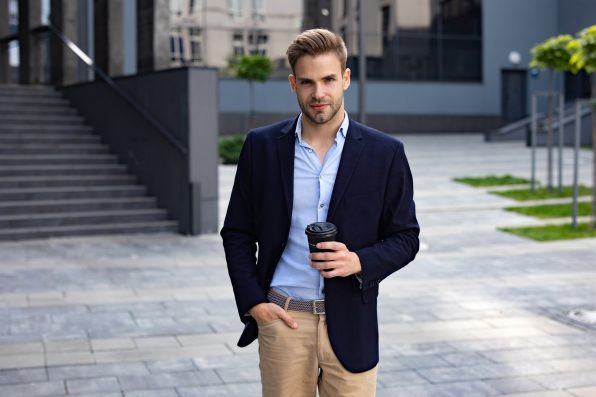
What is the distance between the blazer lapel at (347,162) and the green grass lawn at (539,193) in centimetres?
1514

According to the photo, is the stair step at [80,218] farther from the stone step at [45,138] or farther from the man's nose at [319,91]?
the man's nose at [319,91]

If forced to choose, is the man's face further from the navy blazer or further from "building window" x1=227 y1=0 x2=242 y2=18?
"building window" x1=227 y1=0 x2=242 y2=18

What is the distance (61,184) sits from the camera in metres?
14.8

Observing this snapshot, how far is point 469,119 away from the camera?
3812 cm

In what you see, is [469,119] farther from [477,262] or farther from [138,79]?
[477,262]

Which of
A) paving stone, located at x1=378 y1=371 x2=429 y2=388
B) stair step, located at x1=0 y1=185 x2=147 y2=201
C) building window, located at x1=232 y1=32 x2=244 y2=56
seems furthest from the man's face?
building window, located at x1=232 y1=32 x2=244 y2=56

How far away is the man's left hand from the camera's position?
2.89 metres

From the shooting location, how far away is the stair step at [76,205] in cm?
1374

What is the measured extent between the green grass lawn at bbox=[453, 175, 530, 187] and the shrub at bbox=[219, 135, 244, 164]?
6520 millimetres

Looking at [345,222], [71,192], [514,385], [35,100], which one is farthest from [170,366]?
[35,100]

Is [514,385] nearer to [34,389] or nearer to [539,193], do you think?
[34,389]

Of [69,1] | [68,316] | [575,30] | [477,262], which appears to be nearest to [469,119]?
[575,30]

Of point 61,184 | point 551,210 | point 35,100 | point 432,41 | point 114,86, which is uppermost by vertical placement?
point 432,41

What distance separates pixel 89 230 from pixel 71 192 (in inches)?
44.9
